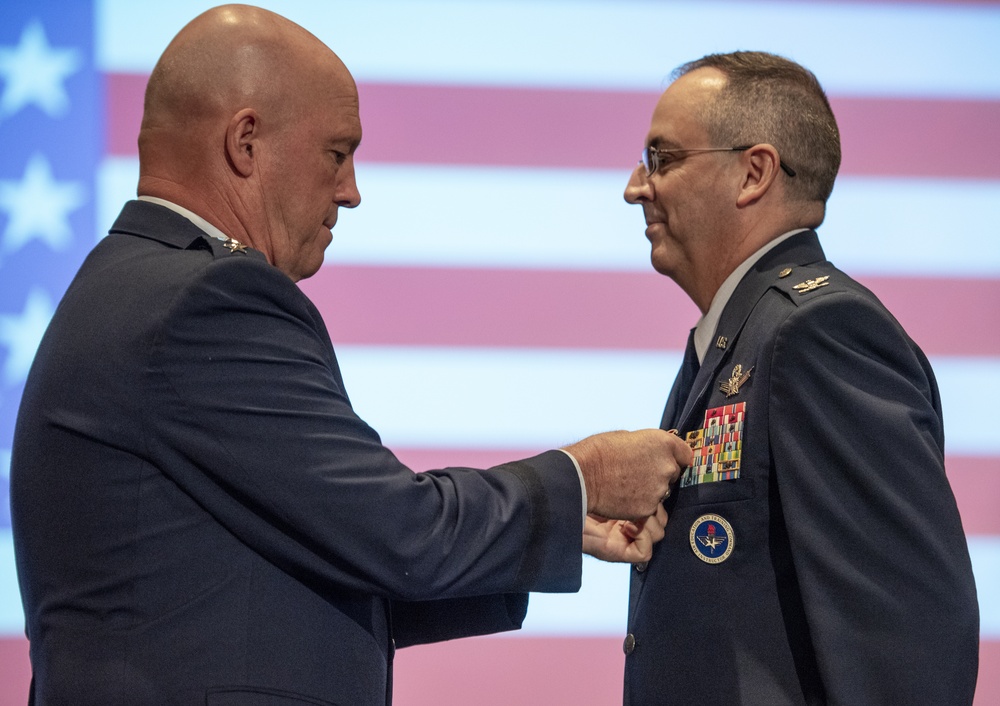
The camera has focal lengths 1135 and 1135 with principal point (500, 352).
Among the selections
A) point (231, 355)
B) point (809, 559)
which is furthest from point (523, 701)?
point (231, 355)

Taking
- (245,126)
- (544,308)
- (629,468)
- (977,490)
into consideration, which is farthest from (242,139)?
(977,490)

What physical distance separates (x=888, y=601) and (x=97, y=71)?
95.4 inches

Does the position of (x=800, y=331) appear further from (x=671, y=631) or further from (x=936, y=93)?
(x=936, y=93)

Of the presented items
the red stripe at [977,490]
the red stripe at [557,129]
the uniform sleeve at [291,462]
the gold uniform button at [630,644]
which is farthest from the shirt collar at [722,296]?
the red stripe at [977,490]

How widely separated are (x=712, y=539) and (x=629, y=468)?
0.16 m

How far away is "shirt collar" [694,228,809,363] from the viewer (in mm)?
1829

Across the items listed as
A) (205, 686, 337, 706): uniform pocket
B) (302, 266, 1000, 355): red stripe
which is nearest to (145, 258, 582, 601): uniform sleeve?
(205, 686, 337, 706): uniform pocket

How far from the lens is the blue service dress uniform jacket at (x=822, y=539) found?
1462 millimetres

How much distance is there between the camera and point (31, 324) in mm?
2928

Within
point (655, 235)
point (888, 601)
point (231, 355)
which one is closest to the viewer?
point (231, 355)

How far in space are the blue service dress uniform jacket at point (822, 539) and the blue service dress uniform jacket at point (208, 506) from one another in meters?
0.38

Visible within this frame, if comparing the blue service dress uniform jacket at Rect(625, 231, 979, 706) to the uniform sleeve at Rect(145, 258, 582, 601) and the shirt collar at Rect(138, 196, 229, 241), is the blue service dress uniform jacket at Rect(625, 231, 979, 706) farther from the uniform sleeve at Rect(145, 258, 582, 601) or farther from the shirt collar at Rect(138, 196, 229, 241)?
the shirt collar at Rect(138, 196, 229, 241)

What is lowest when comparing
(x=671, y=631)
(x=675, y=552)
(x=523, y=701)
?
(x=523, y=701)

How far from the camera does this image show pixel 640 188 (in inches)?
78.0
